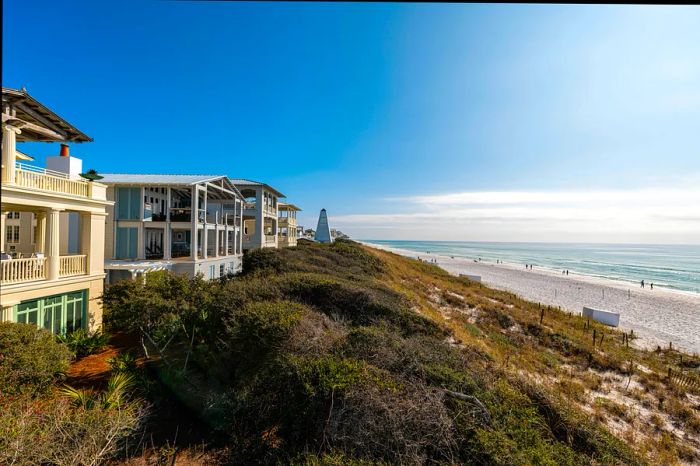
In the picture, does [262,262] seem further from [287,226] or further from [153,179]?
[287,226]

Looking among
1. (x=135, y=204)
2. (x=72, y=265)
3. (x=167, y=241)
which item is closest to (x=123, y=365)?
(x=72, y=265)

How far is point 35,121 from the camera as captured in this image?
12648 millimetres

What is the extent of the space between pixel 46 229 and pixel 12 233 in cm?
573

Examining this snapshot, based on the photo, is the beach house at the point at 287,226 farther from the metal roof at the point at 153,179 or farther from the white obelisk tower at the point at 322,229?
the metal roof at the point at 153,179

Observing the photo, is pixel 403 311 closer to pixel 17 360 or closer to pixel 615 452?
pixel 615 452

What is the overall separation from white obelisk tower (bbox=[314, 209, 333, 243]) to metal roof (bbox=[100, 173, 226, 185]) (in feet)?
82.9

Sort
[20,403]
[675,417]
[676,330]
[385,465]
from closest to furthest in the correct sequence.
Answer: [385,465]
[20,403]
[675,417]
[676,330]

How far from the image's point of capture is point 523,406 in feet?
18.5

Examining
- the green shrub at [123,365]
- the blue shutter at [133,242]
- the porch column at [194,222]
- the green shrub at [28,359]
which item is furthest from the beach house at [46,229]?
the porch column at [194,222]

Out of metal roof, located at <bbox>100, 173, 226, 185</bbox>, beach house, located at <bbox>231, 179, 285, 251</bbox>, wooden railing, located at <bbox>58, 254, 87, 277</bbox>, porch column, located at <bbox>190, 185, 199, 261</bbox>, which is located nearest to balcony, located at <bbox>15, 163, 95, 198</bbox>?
wooden railing, located at <bbox>58, 254, 87, 277</bbox>

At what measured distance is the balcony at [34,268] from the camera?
10211mm

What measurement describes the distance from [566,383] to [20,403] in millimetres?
13712

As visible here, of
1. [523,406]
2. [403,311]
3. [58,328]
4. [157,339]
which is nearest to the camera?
[523,406]

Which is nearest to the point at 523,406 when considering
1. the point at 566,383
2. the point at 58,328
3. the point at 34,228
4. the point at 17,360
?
the point at 566,383
